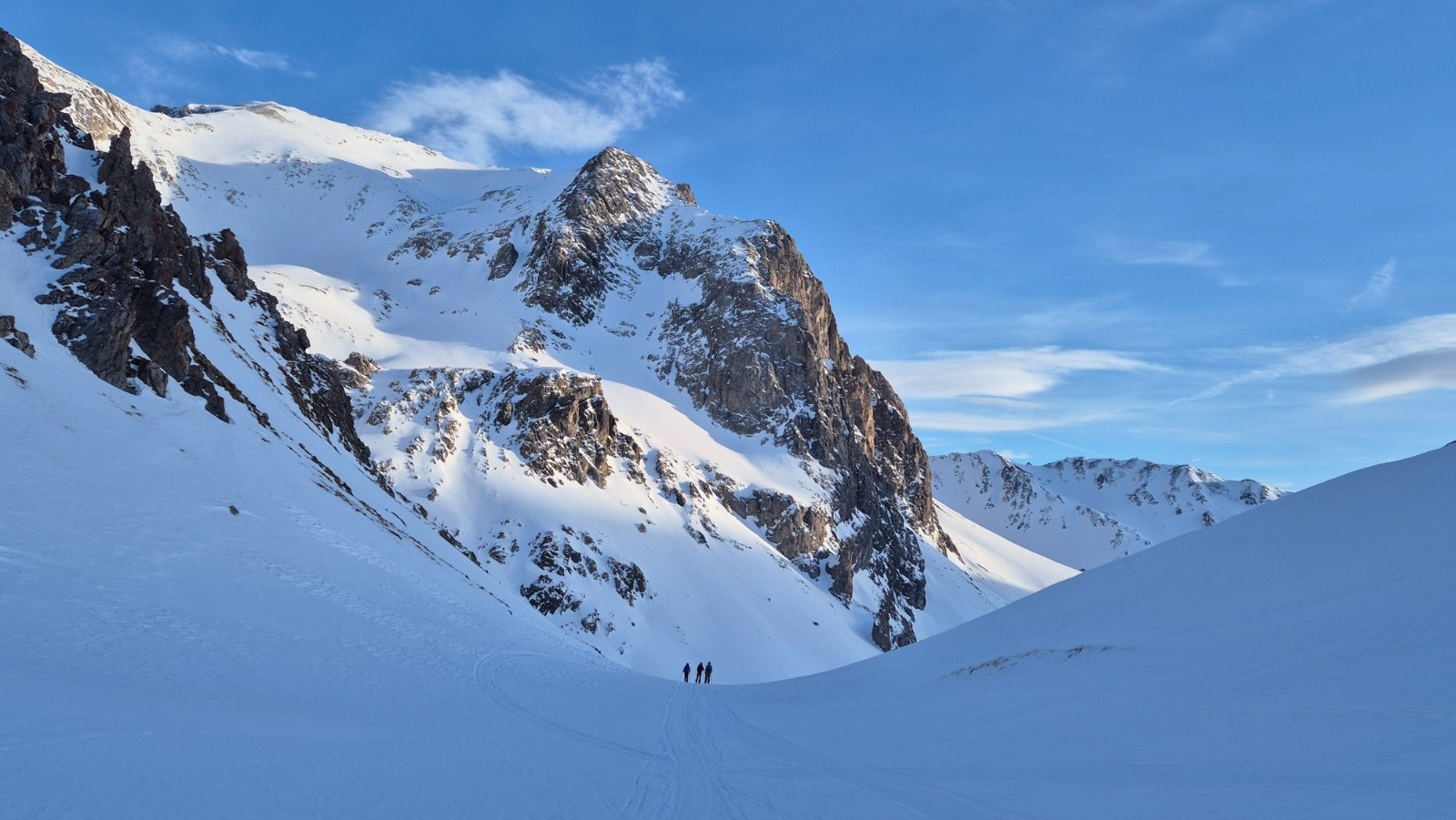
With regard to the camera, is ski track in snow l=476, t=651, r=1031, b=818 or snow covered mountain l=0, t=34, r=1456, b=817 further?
ski track in snow l=476, t=651, r=1031, b=818

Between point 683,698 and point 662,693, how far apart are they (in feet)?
2.47

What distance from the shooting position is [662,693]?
1920cm

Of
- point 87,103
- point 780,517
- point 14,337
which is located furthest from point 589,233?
point 14,337

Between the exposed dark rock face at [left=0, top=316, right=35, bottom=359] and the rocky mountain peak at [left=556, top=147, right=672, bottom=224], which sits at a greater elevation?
the rocky mountain peak at [left=556, top=147, right=672, bottom=224]

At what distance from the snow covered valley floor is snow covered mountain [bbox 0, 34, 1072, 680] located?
16.1 ft

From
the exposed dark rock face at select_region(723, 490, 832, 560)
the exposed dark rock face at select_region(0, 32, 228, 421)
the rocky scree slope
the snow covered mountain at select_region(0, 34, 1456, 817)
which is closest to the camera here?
the snow covered mountain at select_region(0, 34, 1456, 817)

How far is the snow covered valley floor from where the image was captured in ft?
20.6

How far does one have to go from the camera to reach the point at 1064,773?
8.15 meters

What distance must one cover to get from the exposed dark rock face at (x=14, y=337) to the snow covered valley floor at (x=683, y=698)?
13.4 ft

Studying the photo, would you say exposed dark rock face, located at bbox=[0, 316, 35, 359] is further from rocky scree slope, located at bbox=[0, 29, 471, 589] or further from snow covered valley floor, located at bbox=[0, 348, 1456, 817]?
snow covered valley floor, located at bbox=[0, 348, 1456, 817]

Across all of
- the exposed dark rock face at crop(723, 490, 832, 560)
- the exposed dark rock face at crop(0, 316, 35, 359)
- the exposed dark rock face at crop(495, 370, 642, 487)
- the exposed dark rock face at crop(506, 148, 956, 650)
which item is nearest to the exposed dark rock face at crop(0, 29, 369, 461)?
the exposed dark rock face at crop(0, 316, 35, 359)

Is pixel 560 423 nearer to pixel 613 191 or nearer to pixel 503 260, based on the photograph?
pixel 503 260

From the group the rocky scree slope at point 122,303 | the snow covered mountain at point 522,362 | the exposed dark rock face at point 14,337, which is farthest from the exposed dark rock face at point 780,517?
the exposed dark rock face at point 14,337

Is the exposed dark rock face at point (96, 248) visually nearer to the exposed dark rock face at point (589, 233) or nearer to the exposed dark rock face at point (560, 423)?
the exposed dark rock face at point (560, 423)
